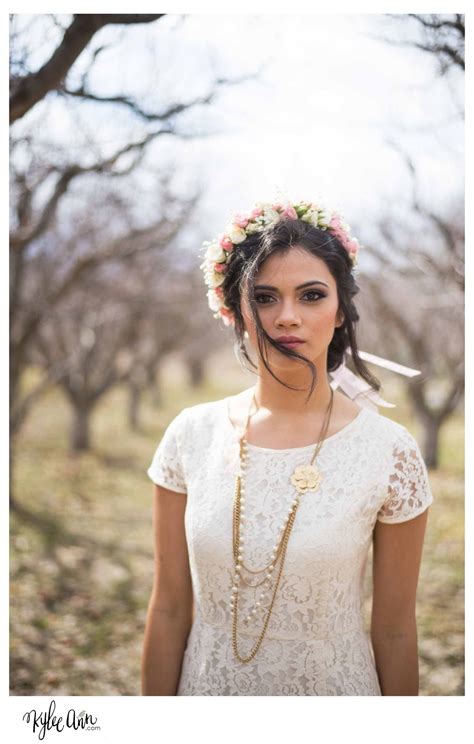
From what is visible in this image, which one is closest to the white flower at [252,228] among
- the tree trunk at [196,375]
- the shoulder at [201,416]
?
the shoulder at [201,416]

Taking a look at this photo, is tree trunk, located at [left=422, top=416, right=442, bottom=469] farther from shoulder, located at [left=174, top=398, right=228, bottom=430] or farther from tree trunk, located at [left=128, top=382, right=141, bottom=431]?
shoulder, located at [left=174, top=398, right=228, bottom=430]

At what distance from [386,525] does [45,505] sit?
773cm

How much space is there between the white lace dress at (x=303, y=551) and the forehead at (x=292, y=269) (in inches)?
16.4

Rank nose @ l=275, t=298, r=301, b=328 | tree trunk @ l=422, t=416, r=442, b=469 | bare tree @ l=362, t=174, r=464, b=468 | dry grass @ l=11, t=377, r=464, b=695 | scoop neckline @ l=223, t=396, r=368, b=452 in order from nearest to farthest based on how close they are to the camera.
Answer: nose @ l=275, t=298, r=301, b=328, scoop neckline @ l=223, t=396, r=368, b=452, dry grass @ l=11, t=377, r=464, b=695, bare tree @ l=362, t=174, r=464, b=468, tree trunk @ l=422, t=416, r=442, b=469

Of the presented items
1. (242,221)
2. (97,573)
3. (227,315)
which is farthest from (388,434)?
(97,573)

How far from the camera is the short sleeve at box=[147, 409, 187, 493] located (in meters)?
1.89

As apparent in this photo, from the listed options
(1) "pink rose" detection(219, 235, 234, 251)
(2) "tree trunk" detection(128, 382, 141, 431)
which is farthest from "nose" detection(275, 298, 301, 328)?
(2) "tree trunk" detection(128, 382, 141, 431)

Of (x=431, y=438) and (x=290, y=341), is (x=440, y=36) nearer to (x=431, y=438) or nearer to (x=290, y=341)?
(x=290, y=341)

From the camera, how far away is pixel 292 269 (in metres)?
1.70

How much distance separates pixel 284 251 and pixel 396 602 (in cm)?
96

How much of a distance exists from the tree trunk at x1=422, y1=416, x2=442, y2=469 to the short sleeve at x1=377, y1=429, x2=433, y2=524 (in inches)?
324

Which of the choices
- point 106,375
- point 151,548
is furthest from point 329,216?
point 106,375

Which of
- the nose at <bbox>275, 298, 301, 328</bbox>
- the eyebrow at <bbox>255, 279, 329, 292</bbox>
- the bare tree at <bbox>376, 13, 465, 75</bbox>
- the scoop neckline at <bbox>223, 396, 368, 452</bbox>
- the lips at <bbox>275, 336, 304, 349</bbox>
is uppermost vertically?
the bare tree at <bbox>376, 13, 465, 75</bbox>
